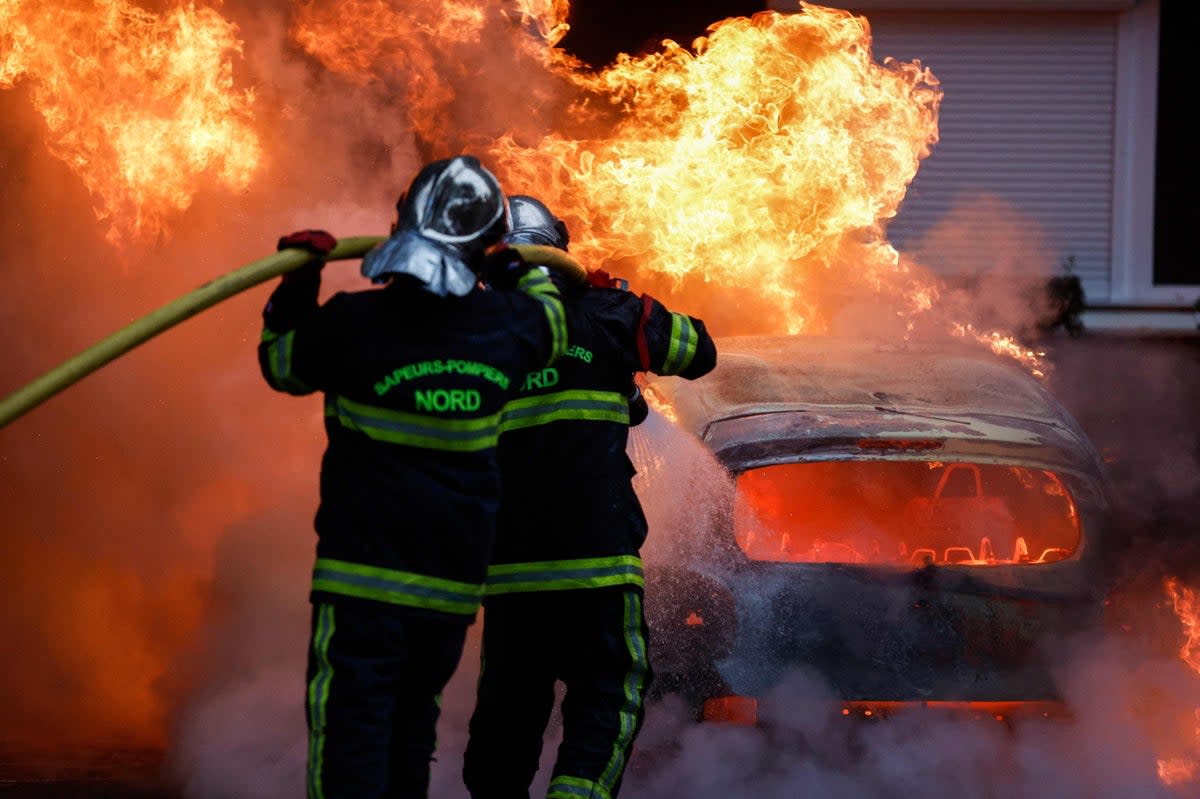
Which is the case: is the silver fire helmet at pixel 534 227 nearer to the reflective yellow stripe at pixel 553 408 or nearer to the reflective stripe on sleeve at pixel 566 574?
the reflective yellow stripe at pixel 553 408

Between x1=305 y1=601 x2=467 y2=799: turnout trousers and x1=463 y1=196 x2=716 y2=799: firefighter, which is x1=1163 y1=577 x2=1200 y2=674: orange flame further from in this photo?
x1=305 y1=601 x2=467 y2=799: turnout trousers

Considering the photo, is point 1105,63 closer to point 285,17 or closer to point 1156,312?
point 1156,312

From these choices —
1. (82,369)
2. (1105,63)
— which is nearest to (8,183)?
(82,369)

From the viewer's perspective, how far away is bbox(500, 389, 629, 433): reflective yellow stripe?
14.1 ft

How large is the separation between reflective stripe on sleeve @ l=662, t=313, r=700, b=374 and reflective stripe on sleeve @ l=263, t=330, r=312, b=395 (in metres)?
1.14

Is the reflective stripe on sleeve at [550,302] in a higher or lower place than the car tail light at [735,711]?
higher

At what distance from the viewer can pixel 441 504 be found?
12.1 feet

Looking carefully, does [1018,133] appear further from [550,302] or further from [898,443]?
[550,302]

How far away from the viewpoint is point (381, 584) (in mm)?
3635

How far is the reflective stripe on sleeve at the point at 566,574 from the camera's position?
4262 mm

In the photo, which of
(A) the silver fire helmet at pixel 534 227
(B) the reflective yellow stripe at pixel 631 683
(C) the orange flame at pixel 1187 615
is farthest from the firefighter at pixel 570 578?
(C) the orange flame at pixel 1187 615

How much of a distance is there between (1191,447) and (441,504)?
8170mm

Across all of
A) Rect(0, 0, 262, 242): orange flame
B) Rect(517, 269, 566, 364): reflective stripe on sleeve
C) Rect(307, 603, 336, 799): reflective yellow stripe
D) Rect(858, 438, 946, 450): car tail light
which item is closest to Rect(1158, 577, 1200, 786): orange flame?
Rect(858, 438, 946, 450): car tail light

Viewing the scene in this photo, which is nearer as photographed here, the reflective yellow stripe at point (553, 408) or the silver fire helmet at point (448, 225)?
the silver fire helmet at point (448, 225)
